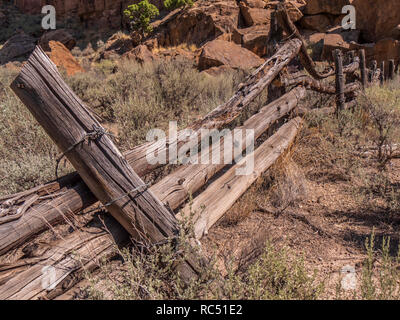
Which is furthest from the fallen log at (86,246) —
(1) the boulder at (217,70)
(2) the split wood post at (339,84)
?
(1) the boulder at (217,70)

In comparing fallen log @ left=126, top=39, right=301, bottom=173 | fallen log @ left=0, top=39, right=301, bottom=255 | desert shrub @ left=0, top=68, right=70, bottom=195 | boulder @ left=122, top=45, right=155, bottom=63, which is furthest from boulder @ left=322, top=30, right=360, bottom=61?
fallen log @ left=0, top=39, right=301, bottom=255

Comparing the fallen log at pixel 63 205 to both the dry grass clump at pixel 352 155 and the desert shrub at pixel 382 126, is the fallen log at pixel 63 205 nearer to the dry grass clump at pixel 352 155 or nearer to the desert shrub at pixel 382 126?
the dry grass clump at pixel 352 155

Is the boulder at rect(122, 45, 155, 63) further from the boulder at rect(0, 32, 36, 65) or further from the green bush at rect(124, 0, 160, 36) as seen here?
the boulder at rect(0, 32, 36, 65)

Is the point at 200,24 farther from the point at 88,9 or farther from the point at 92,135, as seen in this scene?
the point at 92,135

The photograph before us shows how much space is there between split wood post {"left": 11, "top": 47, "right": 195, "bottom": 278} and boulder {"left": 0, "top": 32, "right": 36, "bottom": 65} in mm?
22173

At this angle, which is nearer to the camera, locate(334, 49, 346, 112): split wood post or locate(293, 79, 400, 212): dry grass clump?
locate(293, 79, 400, 212): dry grass clump

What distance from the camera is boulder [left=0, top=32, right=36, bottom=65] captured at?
19.8 m

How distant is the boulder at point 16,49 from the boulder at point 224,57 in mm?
14929

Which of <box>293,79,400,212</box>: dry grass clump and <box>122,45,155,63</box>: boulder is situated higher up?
<box>122,45,155,63</box>: boulder

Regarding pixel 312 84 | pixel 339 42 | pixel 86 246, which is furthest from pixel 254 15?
pixel 86 246

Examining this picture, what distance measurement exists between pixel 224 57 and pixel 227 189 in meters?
9.91
